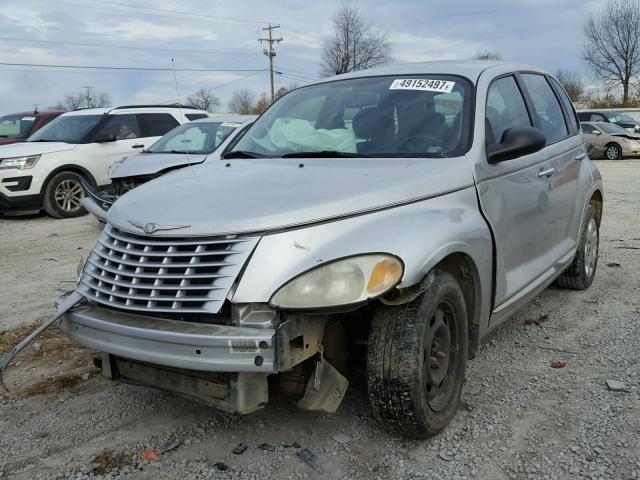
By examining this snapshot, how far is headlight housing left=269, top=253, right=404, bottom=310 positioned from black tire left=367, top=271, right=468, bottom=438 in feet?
0.90

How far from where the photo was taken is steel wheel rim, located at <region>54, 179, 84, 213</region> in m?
10.7

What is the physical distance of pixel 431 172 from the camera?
10.5ft

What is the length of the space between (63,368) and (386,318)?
2384 mm

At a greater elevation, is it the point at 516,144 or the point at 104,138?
the point at 516,144

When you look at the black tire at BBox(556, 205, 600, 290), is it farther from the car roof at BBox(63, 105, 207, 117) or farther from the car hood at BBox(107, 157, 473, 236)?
the car roof at BBox(63, 105, 207, 117)

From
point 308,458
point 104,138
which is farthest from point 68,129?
→ point 308,458

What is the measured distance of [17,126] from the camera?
13.7 meters

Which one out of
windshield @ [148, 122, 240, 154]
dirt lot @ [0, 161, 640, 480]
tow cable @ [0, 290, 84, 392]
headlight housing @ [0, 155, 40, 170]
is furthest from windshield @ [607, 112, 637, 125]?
tow cable @ [0, 290, 84, 392]

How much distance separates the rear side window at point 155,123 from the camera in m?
11.6

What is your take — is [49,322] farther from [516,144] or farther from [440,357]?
[516,144]

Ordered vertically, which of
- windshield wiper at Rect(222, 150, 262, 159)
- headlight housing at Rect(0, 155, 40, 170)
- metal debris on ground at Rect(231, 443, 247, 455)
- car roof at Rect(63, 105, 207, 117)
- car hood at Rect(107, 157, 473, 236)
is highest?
car roof at Rect(63, 105, 207, 117)

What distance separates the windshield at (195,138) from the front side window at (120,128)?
189 cm

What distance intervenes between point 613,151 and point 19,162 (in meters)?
18.1

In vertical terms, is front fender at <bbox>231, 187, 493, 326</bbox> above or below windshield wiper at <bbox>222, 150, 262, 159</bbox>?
below
